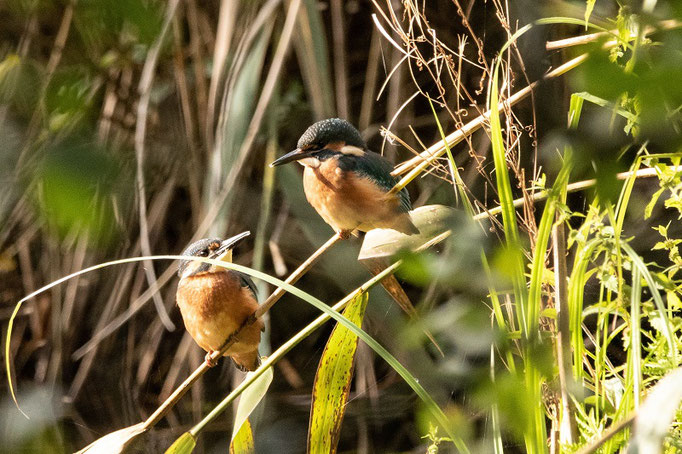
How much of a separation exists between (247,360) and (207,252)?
295 millimetres

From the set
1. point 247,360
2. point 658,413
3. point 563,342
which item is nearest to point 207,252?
point 247,360

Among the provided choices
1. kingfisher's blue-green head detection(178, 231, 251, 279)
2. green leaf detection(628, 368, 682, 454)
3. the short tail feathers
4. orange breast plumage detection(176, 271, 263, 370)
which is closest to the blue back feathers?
kingfisher's blue-green head detection(178, 231, 251, 279)

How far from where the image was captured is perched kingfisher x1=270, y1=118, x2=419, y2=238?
63.8 inches

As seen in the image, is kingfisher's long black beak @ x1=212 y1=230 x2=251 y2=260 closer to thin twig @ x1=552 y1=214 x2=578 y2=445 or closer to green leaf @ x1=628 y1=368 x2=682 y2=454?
thin twig @ x1=552 y1=214 x2=578 y2=445

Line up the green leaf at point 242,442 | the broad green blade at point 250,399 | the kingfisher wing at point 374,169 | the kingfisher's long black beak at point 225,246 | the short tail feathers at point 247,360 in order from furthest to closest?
the short tail feathers at point 247,360 → the kingfisher's long black beak at point 225,246 → the kingfisher wing at point 374,169 → the green leaf at point 242,442 → the broad green blade at point 250,399

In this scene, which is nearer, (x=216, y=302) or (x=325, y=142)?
(x=325, y=142)

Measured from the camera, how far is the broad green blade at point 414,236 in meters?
1.28

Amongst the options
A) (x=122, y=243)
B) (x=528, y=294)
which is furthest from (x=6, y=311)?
(x=528, y=294)

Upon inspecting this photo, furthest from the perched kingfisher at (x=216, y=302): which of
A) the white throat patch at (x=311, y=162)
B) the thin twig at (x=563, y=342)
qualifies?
the thin twig at (x=563, y=342)

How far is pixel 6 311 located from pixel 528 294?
1.82 m

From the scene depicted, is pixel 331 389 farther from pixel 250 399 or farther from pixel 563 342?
pixel 563 342

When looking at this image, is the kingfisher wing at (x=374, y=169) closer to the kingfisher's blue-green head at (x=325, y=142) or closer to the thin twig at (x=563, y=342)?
the kingfisher's blue-green head at (x=325, y=142)

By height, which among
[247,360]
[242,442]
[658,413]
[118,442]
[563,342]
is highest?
[658,413]

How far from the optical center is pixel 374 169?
1.66 meters
